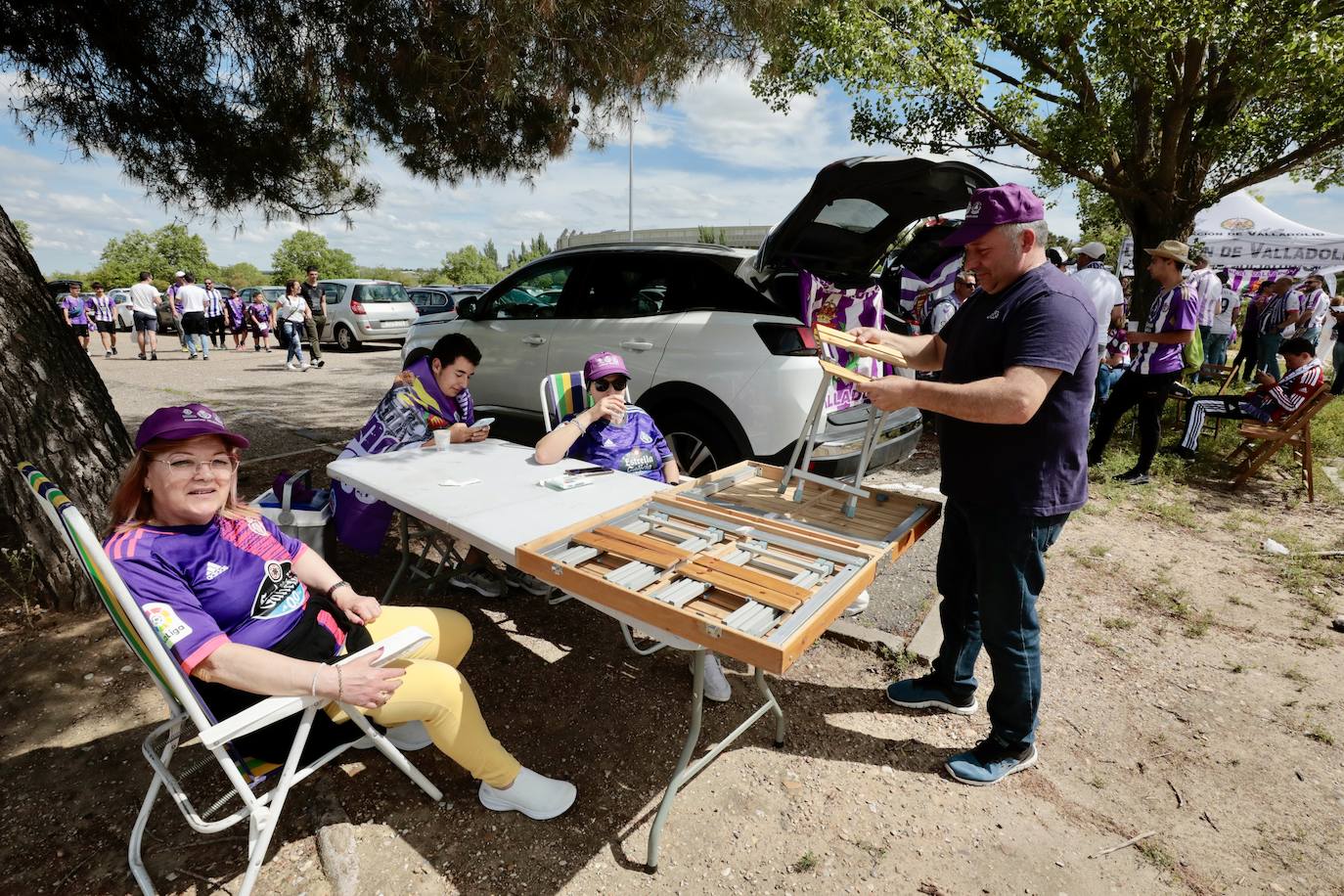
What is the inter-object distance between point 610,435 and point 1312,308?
36.0ft

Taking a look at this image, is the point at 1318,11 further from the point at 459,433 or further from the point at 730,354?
the point at 459,433

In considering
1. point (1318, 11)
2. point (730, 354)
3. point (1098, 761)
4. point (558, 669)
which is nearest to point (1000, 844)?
point (1098, 761)

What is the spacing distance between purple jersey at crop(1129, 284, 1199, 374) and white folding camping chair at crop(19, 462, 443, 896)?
5956 millimetres

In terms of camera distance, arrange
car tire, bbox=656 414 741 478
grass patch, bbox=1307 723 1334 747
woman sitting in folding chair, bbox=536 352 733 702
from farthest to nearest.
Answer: car tire, bbox=656 414 741 478 < woman sitting in folding chair, bbox=536 352 733 702 < grass patch, bbox=1307 723 1334 747

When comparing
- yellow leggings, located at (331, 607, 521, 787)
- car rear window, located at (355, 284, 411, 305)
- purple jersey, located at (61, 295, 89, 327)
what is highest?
car rear window, located at (355, 284, 411, 305)

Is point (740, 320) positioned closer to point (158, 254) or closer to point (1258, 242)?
point (1258, 242)

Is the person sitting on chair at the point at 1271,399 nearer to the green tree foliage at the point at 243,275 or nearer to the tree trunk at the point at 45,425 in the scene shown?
the tree trunk at the point at 45,425

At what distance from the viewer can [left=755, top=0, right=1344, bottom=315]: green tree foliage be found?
17.5ft

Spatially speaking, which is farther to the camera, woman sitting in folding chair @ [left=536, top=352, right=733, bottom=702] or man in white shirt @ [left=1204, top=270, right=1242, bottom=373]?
man in white shirt @ [left=1204, top=270, right=1242, bottom=373]

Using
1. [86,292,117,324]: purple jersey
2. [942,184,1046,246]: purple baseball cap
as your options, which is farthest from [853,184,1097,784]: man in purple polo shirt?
[86,292,117,324]: purple jersey

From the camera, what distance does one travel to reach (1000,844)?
208 centimetres

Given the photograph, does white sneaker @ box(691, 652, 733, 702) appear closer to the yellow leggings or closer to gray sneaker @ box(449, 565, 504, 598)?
the yellow leggings

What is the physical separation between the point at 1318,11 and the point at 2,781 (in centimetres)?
922

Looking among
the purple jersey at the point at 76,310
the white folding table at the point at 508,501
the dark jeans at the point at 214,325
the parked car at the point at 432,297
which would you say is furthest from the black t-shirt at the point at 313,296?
the white folding table at the point at 508,501
